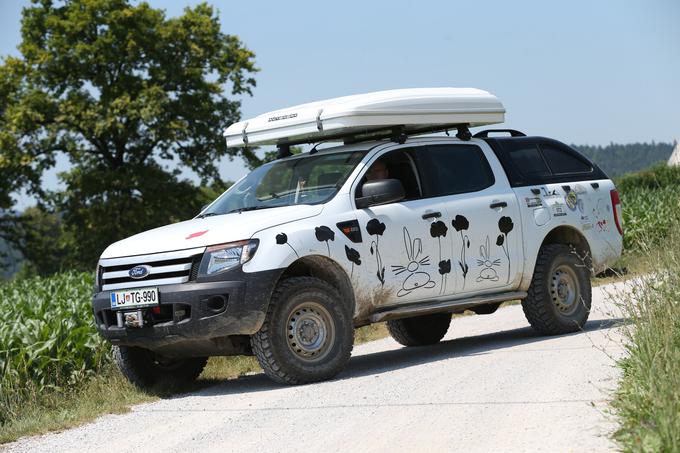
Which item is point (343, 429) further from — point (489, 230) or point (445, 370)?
point (489, 230)

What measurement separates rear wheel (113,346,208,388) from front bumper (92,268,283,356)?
901 millimetres

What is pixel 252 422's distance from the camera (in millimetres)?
7301

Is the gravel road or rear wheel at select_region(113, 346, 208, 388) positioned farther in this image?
rear wheel at select_region(113, 346, 208, 388)

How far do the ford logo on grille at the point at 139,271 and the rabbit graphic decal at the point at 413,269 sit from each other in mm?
2206

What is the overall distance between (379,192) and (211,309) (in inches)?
73.3

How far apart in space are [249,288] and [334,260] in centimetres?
93

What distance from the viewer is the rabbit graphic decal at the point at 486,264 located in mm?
10297

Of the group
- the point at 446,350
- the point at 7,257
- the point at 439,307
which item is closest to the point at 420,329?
the point at 446,350

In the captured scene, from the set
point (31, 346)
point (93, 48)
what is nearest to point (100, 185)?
point (93, 48)

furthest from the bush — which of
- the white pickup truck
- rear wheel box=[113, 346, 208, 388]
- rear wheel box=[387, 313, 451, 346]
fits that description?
rear wheel box=[387, 313, 451, 346]

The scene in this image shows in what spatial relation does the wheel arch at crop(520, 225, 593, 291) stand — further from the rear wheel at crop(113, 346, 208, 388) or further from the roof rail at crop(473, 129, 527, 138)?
the rear wheel at crop(113, 346, 208, 388)

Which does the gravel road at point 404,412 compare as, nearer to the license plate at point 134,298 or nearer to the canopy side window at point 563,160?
the license plate at point 134,298

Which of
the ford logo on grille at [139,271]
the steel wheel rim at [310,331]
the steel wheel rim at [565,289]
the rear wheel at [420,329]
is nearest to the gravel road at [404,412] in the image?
the steel wheel rim at [310,331]

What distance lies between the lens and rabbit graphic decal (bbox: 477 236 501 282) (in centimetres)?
1030
